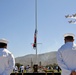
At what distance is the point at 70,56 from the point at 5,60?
1.36m

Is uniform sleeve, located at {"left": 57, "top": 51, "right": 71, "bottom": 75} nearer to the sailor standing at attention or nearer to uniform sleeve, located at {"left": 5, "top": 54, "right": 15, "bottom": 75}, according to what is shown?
the sailor standing at attention

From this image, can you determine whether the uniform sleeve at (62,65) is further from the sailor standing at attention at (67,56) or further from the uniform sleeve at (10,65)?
the uniform sleeve at (10,65)

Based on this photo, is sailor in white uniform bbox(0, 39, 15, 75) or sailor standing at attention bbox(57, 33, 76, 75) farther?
sailor in white uniform bbox(0, 39, 15, 75)

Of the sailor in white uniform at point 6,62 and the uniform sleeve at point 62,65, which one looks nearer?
the uniform sleeve at point 62,65

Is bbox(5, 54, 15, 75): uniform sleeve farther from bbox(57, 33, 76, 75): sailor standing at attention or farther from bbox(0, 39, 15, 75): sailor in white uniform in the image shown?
bbox(57, 33, 76, 75): sailor standing at attention

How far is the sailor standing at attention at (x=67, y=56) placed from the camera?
5.62 m

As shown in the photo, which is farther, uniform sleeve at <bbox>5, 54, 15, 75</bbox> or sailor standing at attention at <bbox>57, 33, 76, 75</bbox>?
uniform sleeve at <bbox>5, 54, 15, 75</bbox>

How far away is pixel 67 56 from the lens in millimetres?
5699

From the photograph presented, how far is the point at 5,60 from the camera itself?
19.7 feet

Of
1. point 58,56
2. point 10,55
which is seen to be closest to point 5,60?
point 10,55

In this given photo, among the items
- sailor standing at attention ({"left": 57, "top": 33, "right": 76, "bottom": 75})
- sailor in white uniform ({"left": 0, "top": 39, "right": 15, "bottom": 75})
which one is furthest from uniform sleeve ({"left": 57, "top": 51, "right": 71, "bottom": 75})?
sailor in white uniform ({"left": 0, "top": 39, "right": 15, "bottom": 75})

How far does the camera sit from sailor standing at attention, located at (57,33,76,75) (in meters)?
5.62

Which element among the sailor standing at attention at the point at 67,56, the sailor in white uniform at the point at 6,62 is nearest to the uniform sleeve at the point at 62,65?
the sailor standing at attention at the point at 67,56

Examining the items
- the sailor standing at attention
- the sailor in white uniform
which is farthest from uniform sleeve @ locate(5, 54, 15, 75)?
the sailor standing at attention
